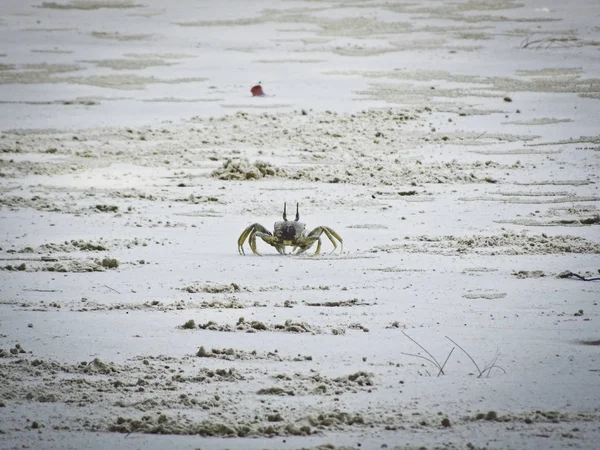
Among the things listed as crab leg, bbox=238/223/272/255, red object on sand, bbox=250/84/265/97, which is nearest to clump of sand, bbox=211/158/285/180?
crab leg, bbox=238/223/272/255

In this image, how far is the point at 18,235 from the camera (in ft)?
29.7

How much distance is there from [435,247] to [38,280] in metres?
2.90

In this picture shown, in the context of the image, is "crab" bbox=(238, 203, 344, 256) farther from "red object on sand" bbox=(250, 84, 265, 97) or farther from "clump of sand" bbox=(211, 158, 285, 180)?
"red object on sand" bbox=(250, 84, 265, 97)

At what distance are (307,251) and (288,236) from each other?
0.44 m

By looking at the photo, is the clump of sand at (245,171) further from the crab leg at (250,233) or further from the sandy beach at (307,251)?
the crab leg at (250,233)

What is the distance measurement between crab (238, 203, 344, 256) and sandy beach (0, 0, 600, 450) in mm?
149

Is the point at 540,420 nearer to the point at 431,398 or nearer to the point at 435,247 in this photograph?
the point at 431,398

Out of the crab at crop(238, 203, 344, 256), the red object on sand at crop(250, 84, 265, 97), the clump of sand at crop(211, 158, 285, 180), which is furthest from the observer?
the red object on sand at crop(250, 84, 265, 97)

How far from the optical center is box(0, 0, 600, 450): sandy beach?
5.16 metres

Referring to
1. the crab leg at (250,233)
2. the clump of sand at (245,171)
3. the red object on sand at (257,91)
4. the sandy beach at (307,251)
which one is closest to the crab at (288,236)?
the crab leg at (250,233)

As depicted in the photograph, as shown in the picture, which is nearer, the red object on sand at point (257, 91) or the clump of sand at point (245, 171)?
the clump of sand at point (245, 171)

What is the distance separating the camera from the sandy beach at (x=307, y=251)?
5164 millimetres

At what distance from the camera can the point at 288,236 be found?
857cm

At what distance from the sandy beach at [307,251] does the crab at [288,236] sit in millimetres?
149
